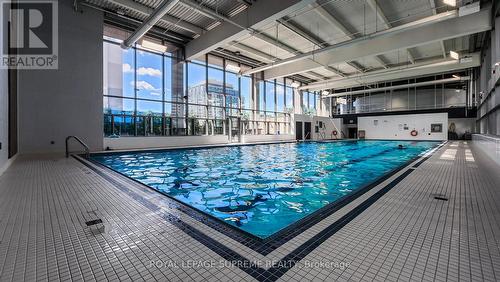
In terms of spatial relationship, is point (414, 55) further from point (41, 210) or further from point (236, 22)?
point (41, 210)

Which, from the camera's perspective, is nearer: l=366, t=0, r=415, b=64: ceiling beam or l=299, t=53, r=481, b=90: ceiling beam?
l=366, t=0, r=415, b=64: ceiling beam

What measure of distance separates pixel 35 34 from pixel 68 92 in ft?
6.22

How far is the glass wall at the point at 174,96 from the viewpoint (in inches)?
384

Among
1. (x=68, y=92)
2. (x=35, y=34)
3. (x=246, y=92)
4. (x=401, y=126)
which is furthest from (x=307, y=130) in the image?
(x=35, y=34)

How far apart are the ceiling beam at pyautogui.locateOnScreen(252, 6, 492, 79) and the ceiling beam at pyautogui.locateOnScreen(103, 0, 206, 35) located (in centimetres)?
390

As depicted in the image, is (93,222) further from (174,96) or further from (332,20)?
(174,96)

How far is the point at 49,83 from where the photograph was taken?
7.55m

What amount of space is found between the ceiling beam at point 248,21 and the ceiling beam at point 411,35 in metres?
2.61

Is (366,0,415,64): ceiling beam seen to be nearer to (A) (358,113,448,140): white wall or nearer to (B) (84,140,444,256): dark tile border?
(B) (84,140,444,256): dark tile border

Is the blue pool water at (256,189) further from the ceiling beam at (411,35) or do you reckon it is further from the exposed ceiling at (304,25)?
the ceiling beam at (411,35)

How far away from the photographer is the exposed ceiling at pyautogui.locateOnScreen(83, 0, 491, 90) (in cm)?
720

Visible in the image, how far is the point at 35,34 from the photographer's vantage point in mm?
7309

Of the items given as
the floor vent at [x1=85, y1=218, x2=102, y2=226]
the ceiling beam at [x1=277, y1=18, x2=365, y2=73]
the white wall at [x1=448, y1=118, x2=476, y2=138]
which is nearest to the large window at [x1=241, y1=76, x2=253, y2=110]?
the ceiling beam at [x1=277, y1=18, x2=365, y2=73]

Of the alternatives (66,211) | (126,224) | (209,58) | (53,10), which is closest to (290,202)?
(126,224)
